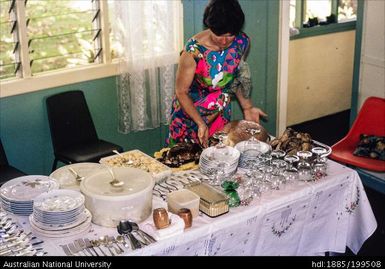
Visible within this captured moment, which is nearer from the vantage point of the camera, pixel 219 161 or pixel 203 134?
pixel 219 161

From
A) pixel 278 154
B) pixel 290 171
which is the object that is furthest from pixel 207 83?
pixel 290 171

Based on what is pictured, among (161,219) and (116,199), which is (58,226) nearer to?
(116,199)

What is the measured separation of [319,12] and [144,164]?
12.2 feet

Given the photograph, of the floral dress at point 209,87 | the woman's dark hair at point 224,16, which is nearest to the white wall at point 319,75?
the floral dress at point 209,87

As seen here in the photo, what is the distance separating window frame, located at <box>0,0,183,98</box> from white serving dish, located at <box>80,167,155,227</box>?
1875 millimetres

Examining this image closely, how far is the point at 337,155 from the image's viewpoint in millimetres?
4480

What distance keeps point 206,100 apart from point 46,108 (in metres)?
1.39

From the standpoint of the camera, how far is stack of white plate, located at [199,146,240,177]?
3.15 m

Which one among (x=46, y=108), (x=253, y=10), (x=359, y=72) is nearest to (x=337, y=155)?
(x=359, y=72)

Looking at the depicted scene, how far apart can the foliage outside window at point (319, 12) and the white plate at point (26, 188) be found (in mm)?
3762

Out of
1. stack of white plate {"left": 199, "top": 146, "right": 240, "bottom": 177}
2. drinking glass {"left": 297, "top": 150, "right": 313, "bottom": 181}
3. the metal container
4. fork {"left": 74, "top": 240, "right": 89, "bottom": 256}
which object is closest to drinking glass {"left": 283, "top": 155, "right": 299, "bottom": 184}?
drinking glass {"left": 297, "top": 150, "right": 313, "bottom": 181}

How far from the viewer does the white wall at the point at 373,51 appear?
502 cm

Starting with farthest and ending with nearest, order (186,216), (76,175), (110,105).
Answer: (110,105) → (76,175) → (186,216)

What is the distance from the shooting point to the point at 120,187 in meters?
2.72
